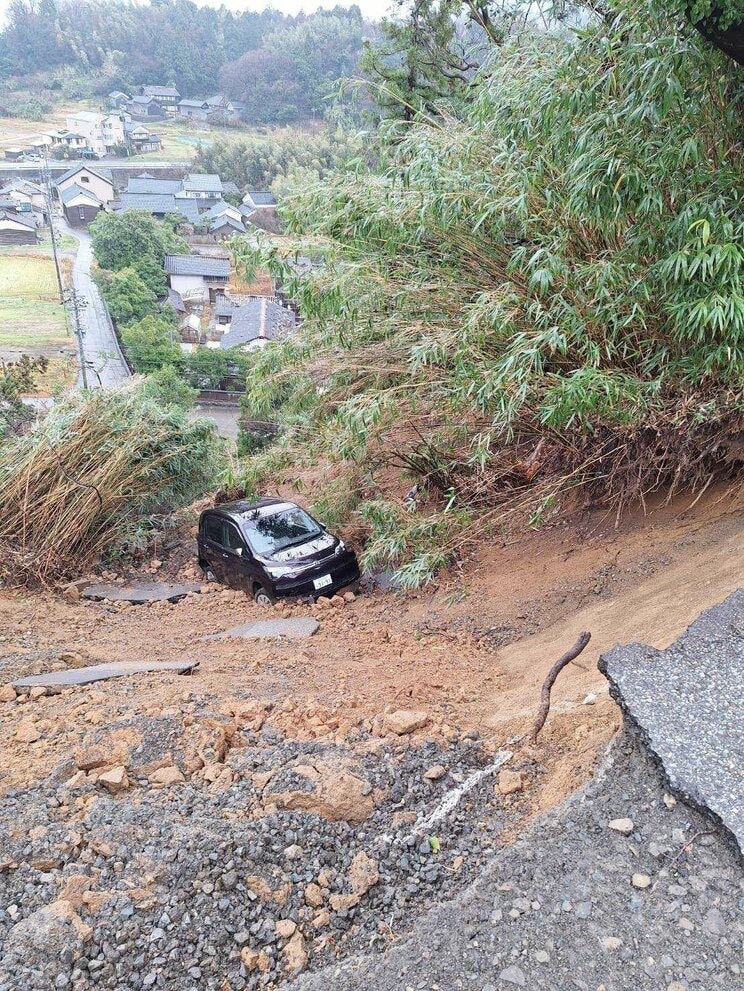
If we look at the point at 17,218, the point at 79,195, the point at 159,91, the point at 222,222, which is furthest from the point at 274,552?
the point at 159,91

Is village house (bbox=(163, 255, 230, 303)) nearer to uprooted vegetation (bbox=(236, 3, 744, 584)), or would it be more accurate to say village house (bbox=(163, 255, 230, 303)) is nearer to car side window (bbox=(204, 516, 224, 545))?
car side window (bbox=(204, 516, 224, 545))

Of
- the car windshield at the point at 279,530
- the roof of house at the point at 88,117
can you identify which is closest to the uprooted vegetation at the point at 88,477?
the car windshield at the point at 279,530

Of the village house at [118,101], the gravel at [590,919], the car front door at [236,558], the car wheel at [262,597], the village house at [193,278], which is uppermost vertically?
the village house at [118,101]

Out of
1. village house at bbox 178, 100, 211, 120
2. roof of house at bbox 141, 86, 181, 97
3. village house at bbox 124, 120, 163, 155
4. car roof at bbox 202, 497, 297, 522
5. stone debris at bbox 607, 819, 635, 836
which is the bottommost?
car roof at bbox 202, 497, 297, 522

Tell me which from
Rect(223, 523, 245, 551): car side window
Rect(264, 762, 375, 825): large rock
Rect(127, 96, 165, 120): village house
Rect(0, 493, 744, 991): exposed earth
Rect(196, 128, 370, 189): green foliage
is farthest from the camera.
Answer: Rect(127, 96, 165, 120): village house

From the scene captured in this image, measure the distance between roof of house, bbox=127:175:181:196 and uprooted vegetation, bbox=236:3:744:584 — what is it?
58773 millimetres

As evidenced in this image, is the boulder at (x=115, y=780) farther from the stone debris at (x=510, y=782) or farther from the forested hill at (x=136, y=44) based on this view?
the forested hill at (x=136, y=44)

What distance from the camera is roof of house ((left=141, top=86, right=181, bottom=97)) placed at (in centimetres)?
8869

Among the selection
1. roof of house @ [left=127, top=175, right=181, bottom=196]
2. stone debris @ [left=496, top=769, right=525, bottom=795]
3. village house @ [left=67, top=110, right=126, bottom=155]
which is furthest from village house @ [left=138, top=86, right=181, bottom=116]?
stone debris @ [left=496, top=769, right=525, bottom=795]

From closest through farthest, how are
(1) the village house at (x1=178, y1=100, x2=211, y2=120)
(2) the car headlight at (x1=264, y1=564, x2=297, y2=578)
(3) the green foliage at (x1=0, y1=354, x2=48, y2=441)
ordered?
(2) the car headlight at (x1=264, y1=564, x2=297, y2=578)
(3) the green foliage at (x1=0, y1=354, x2=48, y2=441)
(1) the village house at (x1=178, y1=100, x2=211, y2=120)

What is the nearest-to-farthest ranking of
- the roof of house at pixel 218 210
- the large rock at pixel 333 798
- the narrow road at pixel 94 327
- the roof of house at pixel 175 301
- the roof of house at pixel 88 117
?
the large rock at pixel 333 798
the narrow road at pixel 94 327
the roof of house at pixel 175 301
the roof of house at pixel 218 210
the roof of house at pixel 88 117

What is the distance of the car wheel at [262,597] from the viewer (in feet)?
25.5

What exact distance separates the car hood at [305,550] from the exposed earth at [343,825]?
105 inches

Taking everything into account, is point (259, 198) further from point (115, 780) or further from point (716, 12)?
point (115, 780)
